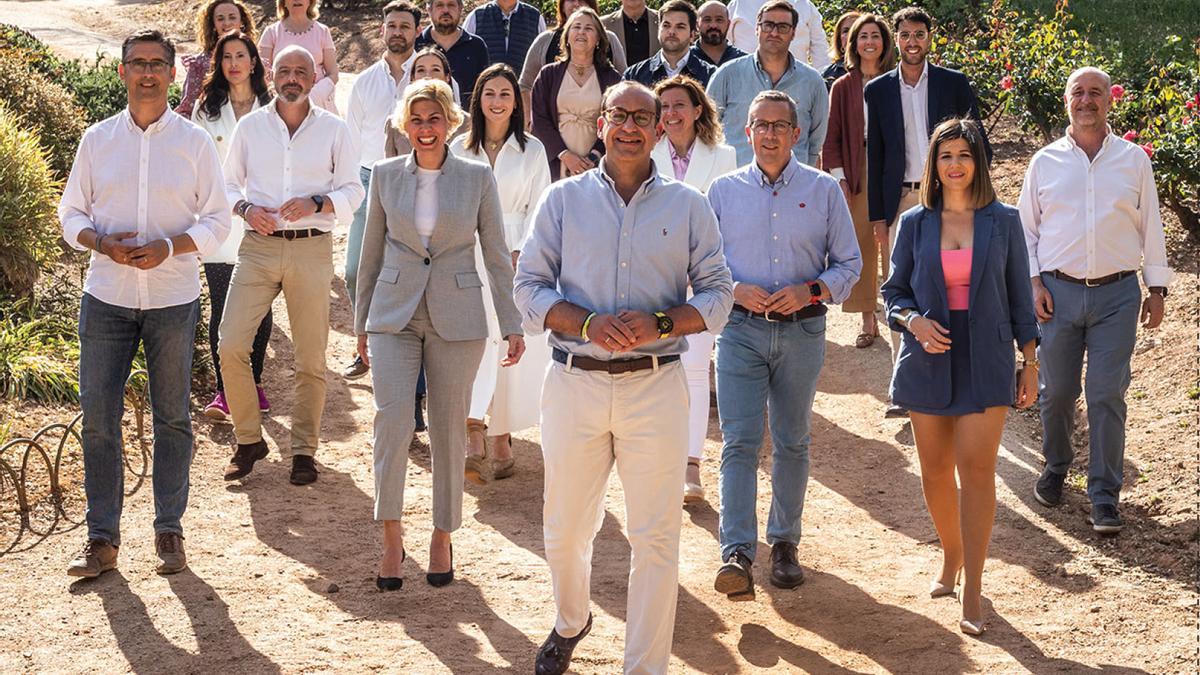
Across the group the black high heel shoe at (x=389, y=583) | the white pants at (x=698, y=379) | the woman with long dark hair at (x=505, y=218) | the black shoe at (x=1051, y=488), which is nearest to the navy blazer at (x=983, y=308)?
the white pants at (x=698, y=379)

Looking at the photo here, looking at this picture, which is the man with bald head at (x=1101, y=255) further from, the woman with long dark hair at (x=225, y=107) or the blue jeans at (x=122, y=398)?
the woman with long dark hair at (x=225, y=107)

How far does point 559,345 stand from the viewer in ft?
19.9

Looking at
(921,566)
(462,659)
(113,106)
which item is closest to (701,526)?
(921,566)

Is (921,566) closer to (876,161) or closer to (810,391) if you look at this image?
(810,391)

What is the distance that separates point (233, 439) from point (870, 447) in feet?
13.0

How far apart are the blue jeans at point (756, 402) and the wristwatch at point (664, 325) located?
1573 millimetres

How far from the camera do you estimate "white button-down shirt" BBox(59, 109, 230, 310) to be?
7273 millimetres

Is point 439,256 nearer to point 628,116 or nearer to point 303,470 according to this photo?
point 628,116

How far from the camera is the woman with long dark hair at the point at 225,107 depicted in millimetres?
9914

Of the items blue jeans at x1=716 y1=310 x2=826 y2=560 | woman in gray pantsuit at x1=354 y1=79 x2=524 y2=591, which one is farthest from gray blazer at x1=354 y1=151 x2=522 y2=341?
blue jeans at x1=716 y1=310 x2=826 y2=560

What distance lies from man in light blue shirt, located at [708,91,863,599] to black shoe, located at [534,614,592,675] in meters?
1.09

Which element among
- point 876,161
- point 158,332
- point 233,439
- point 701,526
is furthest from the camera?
point 876,161

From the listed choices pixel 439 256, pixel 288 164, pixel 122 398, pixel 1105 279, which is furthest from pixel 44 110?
pixel 1105 279

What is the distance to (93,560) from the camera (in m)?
Answer: 7.32
